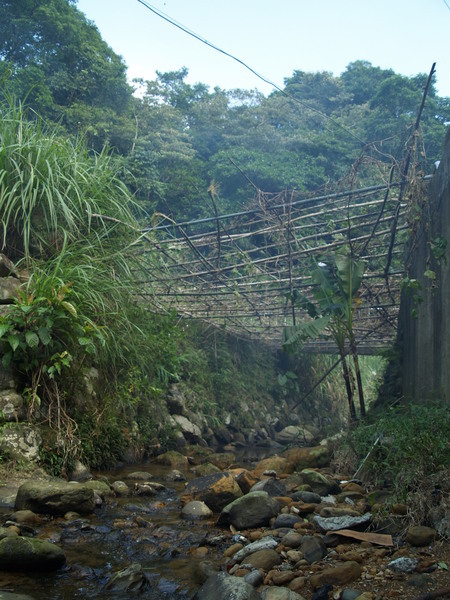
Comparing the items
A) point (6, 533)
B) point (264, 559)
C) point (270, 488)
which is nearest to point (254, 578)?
point (264, 559)

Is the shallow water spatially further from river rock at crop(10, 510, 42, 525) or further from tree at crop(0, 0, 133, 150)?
tree at crop(0, 0, 133, 150)

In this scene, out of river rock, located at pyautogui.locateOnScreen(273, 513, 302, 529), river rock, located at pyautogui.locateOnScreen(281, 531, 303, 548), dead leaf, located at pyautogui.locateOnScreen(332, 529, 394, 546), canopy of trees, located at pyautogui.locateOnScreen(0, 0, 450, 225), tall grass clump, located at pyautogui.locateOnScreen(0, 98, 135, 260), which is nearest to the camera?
dead leaf, located at pyautogui.locateOnScreen(332, 529, 394, 546)

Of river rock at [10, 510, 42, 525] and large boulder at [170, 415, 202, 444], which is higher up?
river rock at [10, 510, 42, 525]

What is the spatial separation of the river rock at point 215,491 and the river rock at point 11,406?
1518mm

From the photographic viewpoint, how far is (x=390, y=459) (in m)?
4.18

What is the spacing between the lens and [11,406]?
4.47 metres

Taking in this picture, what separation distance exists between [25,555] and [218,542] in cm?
121

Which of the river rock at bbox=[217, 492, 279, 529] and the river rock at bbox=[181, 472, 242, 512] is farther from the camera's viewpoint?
the river rock at bbox=[181, 472, 242, 512]

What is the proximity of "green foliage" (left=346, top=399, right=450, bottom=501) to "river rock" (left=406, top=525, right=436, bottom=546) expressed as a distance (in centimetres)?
33

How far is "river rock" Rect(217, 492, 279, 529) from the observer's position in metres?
3.72

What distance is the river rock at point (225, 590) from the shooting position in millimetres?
2381

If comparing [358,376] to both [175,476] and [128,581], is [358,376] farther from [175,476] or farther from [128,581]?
[128,581]

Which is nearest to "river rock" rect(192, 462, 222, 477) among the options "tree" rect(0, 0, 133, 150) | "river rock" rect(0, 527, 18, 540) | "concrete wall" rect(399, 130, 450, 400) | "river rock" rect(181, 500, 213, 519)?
"river rock" rect(181, 500, 213, 519)

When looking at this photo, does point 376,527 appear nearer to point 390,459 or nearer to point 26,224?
point 390,459
